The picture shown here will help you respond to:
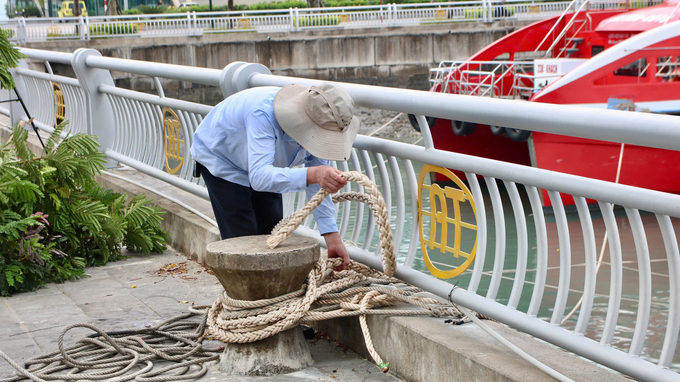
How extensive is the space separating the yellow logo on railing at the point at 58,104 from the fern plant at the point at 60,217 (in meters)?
2.73

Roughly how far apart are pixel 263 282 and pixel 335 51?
24.8 metres

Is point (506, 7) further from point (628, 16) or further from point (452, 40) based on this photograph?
point (628, 16)

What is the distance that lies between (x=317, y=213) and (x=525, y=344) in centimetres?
112

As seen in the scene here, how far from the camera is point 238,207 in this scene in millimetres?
3477

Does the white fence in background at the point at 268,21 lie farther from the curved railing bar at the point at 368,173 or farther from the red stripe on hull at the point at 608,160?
the curved railing bar at the point at 368,173

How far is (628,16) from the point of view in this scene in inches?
624

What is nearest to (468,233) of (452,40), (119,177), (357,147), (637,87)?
(637,87)

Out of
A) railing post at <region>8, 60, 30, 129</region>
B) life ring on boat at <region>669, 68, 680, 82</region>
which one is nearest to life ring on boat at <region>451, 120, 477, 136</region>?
life ring on boat at <region>669, 68, 680, 82</region>

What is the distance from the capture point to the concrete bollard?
2.97 meters

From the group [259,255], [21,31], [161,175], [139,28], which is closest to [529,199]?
[259,255]

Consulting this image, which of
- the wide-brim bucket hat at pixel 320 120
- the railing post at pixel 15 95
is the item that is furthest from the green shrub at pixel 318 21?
the wide-brim bucket hat at pixel 320 120

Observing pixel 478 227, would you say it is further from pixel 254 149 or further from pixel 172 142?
pixel 172 142

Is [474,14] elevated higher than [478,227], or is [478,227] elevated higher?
[474,14]

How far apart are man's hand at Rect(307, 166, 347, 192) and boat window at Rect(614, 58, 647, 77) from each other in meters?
12.6
